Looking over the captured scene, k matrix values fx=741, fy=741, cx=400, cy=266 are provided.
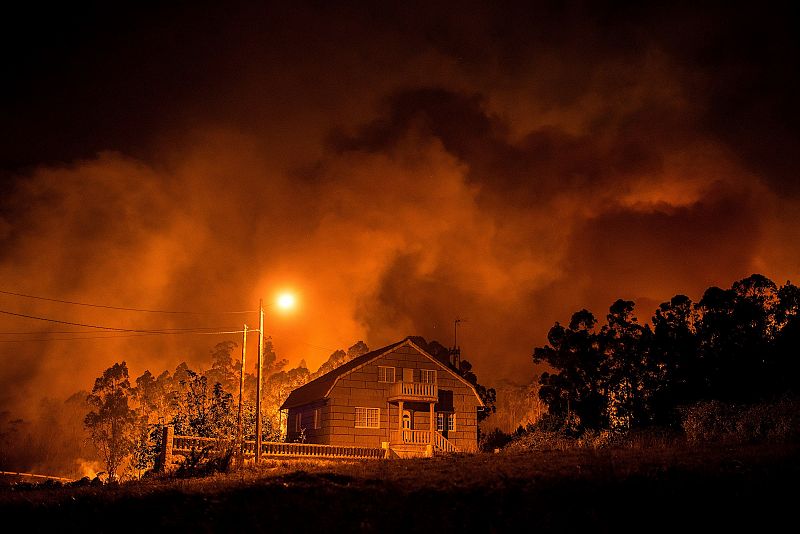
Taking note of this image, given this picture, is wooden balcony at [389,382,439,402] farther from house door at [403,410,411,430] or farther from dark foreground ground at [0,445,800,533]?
dark foreground ground at [0,445,800,533]

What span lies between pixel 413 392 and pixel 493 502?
33269mm

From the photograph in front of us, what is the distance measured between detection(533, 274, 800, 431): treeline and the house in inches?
316

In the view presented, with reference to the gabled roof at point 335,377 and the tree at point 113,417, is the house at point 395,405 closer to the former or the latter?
the gabled roof at point 335,377

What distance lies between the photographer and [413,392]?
49.2 metres

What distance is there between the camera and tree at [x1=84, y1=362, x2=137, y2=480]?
10012 cm

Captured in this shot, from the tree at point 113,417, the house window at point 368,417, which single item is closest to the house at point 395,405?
the house window at point 368,417

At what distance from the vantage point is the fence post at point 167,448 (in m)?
32.9

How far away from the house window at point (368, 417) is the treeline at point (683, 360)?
38.5ft

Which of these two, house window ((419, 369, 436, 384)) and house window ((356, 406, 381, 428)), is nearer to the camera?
house window ((356, 406, 381, 428))

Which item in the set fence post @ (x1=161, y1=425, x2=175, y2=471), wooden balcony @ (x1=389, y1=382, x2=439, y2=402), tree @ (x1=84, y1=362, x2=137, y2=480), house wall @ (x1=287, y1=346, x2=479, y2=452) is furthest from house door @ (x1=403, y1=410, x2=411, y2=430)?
tree @ (x1=84, y1=362, x2=137, y2=480)

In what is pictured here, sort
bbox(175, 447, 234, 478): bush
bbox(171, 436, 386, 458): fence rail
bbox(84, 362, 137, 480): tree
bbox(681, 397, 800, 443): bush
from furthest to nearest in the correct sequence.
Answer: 1. bbox(84, 362, 137, 480): tree
2. bbox(171, 436, 386, 458): fence rail
3. bbox(175, 447, 234, 478): bush
4. bbox(681, 397, 800, 443): bush

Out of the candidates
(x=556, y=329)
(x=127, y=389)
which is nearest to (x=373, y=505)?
(x=556, y=329)

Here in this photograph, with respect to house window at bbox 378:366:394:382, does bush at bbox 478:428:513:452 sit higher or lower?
lower

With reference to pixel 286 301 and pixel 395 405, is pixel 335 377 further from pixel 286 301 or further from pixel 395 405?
pixel 286 301
